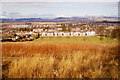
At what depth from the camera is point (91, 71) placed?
3.34 meters

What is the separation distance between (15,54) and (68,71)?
9.66ft

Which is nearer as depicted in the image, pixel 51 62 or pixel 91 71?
pixel 91 71

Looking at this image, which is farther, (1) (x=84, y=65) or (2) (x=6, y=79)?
(1) (x=84, y=65)

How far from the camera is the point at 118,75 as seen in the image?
10.3 ft

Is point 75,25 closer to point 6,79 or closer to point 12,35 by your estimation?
point 12,35

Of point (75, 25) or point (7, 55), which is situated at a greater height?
point (75, 25)

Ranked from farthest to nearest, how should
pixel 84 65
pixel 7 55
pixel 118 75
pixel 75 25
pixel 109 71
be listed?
pixel 75 25 → pixel 7 55 → pixel 84 65 → pixel 109 71 → pixel 118 75

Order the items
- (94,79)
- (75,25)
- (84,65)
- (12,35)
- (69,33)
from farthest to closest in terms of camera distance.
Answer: (75,25) → (69,33) → (12,35) → (84,65) → (94,79)

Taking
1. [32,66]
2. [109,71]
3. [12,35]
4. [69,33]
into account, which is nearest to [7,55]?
[32,66]

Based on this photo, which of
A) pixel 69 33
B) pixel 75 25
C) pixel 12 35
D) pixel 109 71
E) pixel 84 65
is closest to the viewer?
pixel 109 71

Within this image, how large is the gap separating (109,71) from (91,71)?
1.55 feet

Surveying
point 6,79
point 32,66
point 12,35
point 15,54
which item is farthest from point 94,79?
point 12,35

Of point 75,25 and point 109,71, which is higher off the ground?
point 75,25

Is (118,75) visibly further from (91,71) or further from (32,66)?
(32,66)
